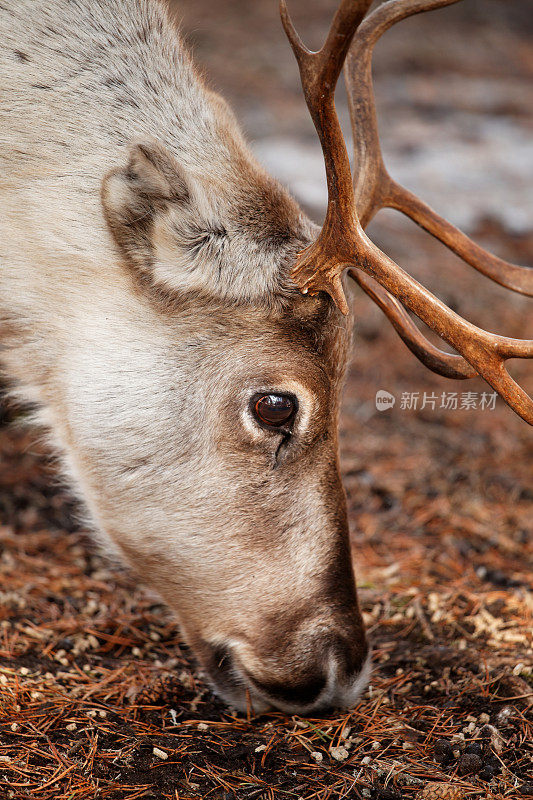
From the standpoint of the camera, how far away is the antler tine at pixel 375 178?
331cm

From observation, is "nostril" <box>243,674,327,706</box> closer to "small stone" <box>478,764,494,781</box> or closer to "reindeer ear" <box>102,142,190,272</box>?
"small stone" <box>478,764,494,781</box>

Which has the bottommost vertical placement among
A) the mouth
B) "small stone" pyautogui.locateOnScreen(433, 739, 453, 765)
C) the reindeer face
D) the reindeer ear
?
"small stone" pyautogui.locateOnScreen(433, 739, 453, 765)

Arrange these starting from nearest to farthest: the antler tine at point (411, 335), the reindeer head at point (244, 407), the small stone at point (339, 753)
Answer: the small stone at point (339, 753) → the reindeer head at point (244, 407) → the antler tine at point (411, 335)

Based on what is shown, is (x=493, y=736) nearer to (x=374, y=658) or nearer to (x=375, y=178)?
(x=374, y=658)

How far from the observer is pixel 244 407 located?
271 centimetres

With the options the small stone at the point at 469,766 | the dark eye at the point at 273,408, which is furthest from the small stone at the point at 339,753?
the dark eye at the point at 273,408

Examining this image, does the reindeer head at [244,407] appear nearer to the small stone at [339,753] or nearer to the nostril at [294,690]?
the nostril at [294,690]

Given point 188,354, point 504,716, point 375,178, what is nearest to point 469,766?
point 504,716

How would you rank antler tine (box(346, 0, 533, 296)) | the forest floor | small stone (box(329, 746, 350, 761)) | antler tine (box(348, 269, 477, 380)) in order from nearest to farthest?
the forest floor → small stone (box(329, 746, 350, 761)) → antler tine (box(348, 269, 477, 380)) → antler tine (box(346, 0, 533, 296))

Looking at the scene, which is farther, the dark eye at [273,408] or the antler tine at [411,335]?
the antler tine at [411,335]

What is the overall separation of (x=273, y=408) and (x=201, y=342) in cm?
35

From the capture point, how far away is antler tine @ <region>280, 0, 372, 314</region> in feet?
8.13

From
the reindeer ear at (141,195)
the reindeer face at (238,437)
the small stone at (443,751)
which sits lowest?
the small stone at (443,751)

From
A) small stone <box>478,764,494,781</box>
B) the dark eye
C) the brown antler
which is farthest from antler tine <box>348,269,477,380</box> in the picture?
small stone <box>478,764,494,781</box>
